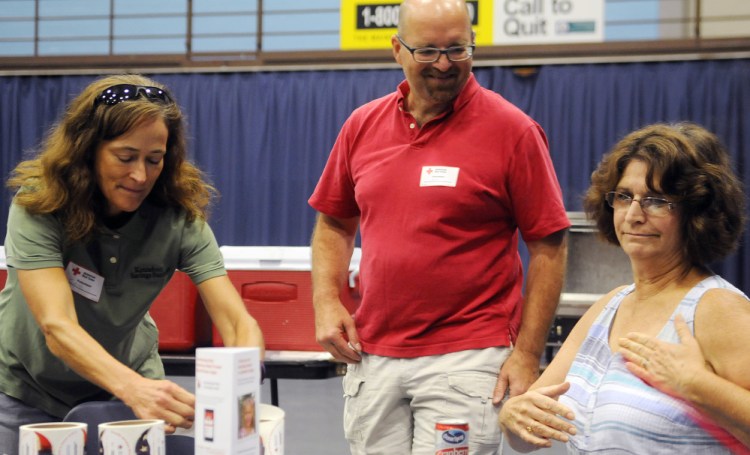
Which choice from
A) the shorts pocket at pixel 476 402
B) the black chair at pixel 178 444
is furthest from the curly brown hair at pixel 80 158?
the shorts pocket at pixel 476 402

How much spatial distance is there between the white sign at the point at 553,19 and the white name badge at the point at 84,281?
20.5 feet

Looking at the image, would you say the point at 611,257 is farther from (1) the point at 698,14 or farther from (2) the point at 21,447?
(2) the point at 21,447

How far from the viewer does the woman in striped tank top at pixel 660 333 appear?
153 centimetres

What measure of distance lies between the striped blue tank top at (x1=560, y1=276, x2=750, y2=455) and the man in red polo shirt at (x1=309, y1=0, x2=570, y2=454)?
24cm

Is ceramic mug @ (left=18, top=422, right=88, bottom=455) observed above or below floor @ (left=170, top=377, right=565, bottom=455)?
above

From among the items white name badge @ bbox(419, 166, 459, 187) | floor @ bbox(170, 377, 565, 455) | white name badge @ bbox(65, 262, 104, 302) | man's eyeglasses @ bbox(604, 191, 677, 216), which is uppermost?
white name badge @ bbox(419, 166, 459, 187)

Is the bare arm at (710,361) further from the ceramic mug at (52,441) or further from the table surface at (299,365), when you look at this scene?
the table surface at (299,365)

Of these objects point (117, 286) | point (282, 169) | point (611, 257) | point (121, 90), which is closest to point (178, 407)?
point (117, 286)

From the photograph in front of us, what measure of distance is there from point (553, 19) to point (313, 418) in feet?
13.4

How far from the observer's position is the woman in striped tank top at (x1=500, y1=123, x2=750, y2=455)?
1.53 metres

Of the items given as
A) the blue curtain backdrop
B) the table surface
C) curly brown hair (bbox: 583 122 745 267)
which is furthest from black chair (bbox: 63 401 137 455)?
the blue curtain backdrop

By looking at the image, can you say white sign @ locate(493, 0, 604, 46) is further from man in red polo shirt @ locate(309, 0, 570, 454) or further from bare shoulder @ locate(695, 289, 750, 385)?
bare shoulder @ locate(695, 289, 750, 385)

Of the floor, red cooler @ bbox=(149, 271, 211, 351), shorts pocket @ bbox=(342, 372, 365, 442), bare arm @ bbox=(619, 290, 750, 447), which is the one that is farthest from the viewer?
the floor

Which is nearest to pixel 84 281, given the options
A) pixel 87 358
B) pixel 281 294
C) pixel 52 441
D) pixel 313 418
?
pixel 87 358
